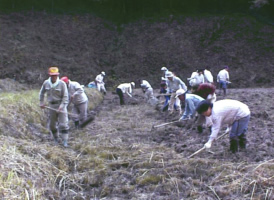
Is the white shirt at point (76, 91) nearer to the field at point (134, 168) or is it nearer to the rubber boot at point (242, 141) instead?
the field at point (134, 168)

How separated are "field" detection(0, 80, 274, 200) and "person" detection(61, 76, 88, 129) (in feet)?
5.50

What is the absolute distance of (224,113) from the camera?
5.35 meters

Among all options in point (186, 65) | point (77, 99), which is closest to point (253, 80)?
point (186, 65)

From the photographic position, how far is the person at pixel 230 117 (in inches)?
204

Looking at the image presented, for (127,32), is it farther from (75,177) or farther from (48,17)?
(75,177)

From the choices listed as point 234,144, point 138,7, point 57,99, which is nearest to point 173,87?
point 57,99

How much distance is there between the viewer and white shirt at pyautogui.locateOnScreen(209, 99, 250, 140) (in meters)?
5.19

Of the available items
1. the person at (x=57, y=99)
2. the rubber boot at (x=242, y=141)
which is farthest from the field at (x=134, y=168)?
the person at (x=57, y=99)

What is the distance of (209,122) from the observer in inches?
287

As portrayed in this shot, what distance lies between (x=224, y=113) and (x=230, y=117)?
25 centimetres

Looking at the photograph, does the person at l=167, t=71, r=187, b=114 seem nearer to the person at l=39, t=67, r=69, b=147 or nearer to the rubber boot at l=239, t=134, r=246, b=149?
the person at l=39, t=67, r=69, b=147

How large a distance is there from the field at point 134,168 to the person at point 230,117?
0.85 ft

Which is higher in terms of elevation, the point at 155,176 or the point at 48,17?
the point at 48,17

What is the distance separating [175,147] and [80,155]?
1.81m
